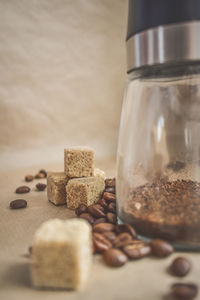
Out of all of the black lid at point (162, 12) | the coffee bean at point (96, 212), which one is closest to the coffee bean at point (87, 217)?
the coffee bean at point (96, 212)

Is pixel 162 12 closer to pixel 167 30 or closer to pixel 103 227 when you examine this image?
pixel 167 30

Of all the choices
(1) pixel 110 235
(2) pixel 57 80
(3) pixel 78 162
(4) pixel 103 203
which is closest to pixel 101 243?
(1) pixel 110 235

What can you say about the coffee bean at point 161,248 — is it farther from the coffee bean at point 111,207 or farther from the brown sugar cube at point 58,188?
the brown sugar cube at point 58,188

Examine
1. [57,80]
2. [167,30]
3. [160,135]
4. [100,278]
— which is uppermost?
[57,80]

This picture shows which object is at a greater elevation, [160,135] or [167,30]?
[167,30]

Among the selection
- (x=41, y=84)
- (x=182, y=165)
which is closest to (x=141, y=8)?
(x=182, y=165)

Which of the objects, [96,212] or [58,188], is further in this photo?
[58,188]

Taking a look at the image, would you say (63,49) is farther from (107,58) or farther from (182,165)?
(182,165)

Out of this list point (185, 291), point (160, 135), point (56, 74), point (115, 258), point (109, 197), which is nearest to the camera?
point (185, 291)

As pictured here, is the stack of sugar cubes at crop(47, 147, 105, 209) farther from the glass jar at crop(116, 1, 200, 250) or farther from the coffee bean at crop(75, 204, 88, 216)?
the glass jar at crop(116, 1, 200, 250)
